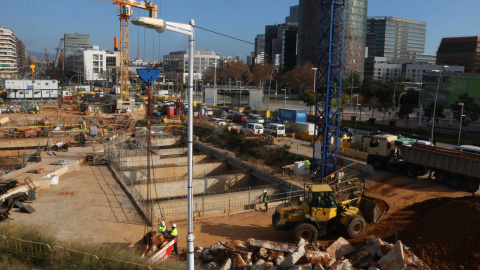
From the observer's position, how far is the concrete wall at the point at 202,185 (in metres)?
22.0

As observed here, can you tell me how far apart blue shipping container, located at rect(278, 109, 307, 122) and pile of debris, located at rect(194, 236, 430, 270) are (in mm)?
25317

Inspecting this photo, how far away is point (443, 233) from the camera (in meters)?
11.4

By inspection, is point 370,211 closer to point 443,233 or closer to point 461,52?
point 443,233

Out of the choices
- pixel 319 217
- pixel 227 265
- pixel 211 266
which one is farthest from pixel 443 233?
pixel 211 266

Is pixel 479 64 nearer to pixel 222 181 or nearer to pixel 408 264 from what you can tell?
pixel 222 181

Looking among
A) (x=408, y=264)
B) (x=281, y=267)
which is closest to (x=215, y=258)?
(x=281, y=267)

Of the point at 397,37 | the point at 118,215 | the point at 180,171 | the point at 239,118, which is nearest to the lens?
the point at 118,215

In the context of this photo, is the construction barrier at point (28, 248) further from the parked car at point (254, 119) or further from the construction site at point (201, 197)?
the parked car at point (254, 119)

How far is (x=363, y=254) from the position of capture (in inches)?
409

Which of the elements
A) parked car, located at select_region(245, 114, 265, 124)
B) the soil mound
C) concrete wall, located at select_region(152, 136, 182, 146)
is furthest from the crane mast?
parked car, located at select_region(245, 114, 265, 124)

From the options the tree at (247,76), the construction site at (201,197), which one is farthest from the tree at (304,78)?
the construction site at (201,197)

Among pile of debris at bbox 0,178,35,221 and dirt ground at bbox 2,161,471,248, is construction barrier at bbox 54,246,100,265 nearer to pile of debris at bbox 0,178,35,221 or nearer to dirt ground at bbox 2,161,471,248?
dirt ground at bbox 2,161,471,248

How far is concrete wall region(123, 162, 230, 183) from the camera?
24.2 m

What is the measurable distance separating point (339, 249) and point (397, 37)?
153m
